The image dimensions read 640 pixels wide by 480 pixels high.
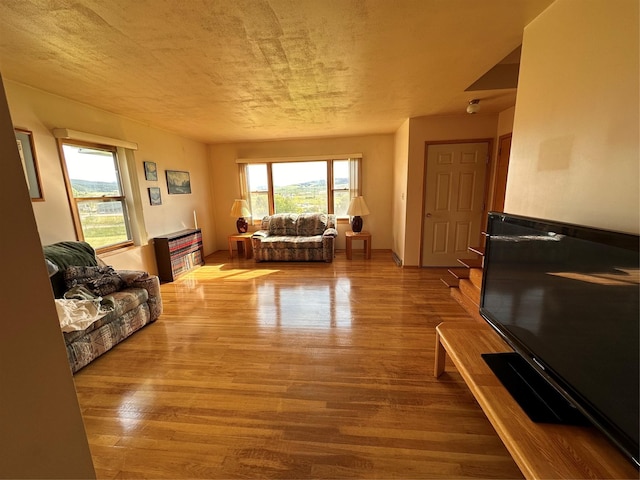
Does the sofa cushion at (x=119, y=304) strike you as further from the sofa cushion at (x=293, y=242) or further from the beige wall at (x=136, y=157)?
the sofa cushion at (x=293, y=242)

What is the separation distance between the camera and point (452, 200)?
157 inches

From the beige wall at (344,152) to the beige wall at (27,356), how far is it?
485 centimetres

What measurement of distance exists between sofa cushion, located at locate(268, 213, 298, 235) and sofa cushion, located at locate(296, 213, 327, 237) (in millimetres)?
107

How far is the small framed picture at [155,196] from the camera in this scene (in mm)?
3875

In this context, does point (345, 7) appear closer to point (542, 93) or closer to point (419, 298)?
point (542, 93)

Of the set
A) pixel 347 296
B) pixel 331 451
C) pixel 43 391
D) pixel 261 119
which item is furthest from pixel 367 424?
pixel 261 119

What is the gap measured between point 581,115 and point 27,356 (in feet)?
7.59

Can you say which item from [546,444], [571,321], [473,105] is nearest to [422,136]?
[473,105]

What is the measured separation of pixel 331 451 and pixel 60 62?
3.23m

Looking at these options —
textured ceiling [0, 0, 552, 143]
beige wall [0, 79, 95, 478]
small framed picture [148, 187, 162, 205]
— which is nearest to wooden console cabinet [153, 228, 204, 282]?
small framed picture [148, 187, 162, 205]

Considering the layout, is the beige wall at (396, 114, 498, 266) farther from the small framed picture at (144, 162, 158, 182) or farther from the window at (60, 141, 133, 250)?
the window at (60, 141, 133, 250)

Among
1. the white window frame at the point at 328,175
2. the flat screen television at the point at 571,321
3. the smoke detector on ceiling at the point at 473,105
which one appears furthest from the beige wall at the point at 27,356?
the white window frame at the point at 328,175

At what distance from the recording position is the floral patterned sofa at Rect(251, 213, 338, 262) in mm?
4777

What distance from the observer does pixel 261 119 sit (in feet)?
11.8
